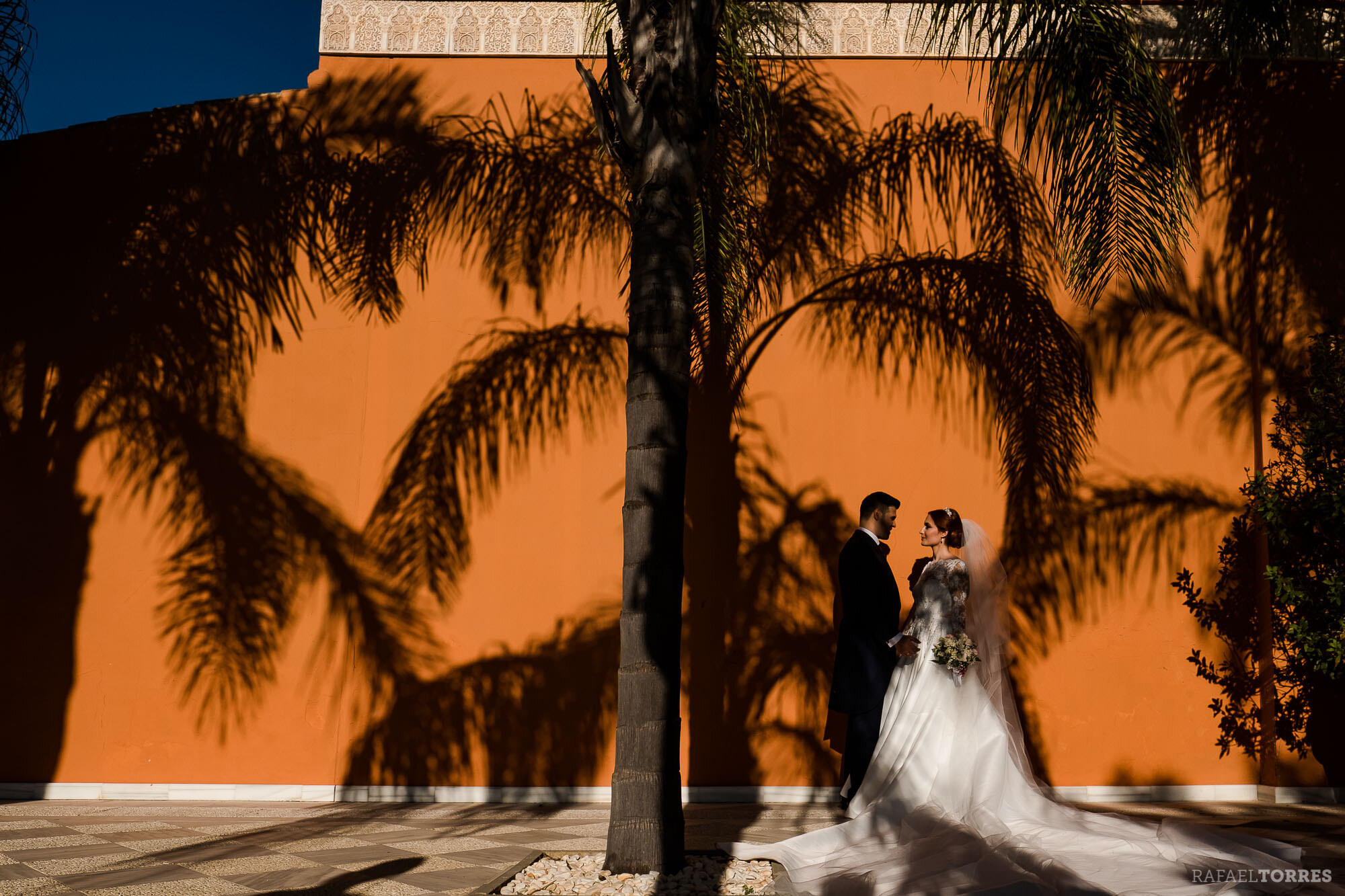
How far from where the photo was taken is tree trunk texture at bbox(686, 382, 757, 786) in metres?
6.45

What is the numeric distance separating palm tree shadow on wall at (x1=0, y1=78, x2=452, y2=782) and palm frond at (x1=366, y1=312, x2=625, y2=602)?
336 millimetres

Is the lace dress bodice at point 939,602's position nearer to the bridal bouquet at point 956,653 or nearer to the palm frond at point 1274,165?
the bridal bouquet at point 956,653

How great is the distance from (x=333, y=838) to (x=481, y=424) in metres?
2.79

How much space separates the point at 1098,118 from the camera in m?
5.06

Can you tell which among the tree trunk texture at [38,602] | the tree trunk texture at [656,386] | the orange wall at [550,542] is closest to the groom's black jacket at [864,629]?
the orange wall at [550,542]

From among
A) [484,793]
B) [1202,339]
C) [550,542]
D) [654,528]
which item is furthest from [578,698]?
[1202,339]

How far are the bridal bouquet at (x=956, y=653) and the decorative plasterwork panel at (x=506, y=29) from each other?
13.9 ft

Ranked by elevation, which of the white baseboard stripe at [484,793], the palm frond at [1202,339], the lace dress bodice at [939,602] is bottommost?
the white baseboard stripe at [484,793]

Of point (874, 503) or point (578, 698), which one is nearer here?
point (874, 503)

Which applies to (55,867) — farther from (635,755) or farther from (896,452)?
(896,452)

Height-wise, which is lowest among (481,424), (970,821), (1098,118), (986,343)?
(970,821)

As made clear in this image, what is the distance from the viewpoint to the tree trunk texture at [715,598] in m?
6.45

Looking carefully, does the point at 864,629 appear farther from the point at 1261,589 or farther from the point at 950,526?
the point at 1261,589

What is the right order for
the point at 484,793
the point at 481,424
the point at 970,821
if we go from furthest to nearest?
the point at 481,424
the point at 484,793
the point at 970,821
